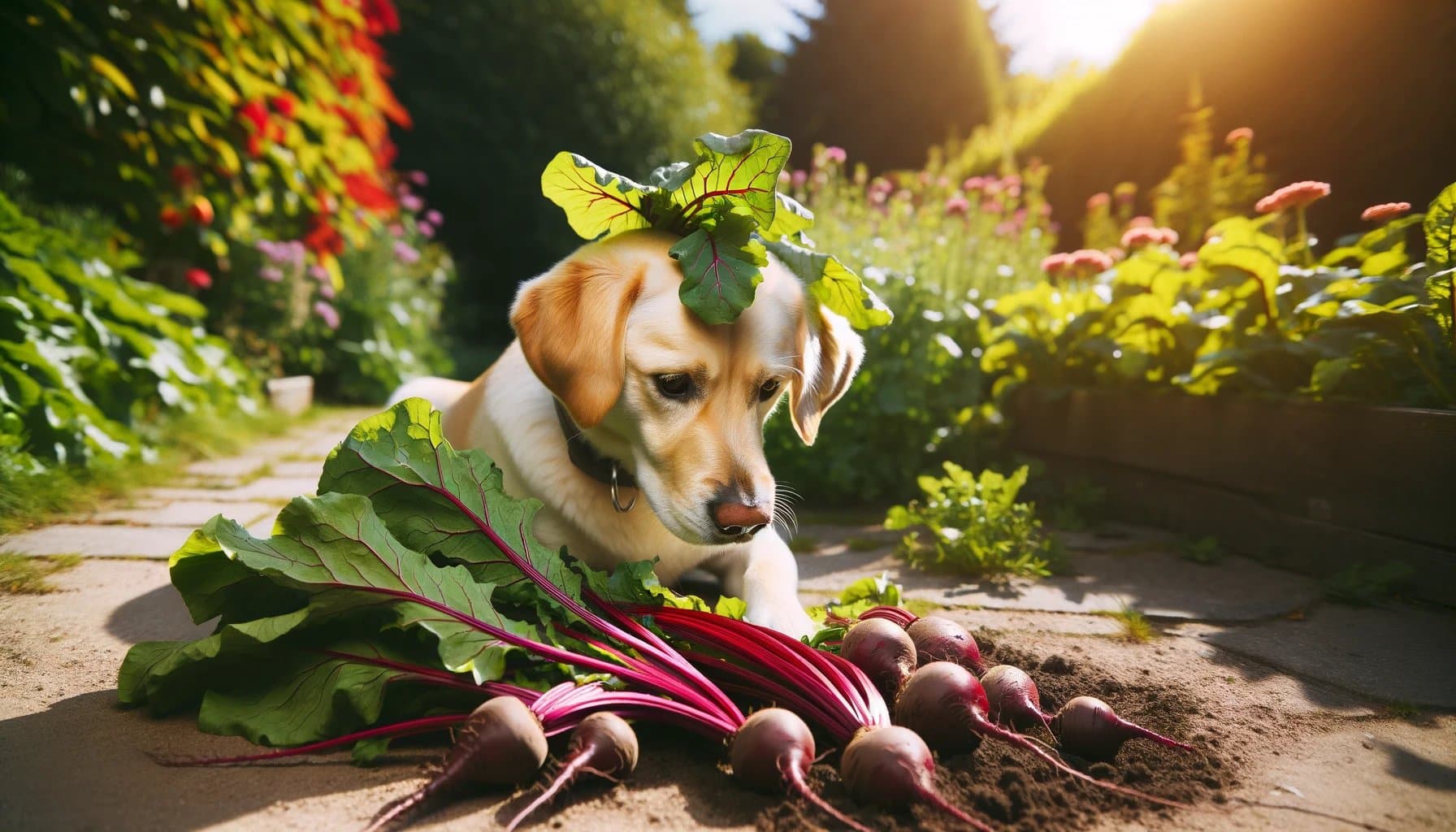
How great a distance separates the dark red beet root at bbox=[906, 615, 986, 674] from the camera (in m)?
1.82

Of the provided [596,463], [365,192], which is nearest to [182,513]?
[596,463]

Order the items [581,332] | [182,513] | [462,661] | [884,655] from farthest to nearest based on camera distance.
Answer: [182,513] < [581,332] < [884,655] < [462,661]

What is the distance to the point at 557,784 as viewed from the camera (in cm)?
131

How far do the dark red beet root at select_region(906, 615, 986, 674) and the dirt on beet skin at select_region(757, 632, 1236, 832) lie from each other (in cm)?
18

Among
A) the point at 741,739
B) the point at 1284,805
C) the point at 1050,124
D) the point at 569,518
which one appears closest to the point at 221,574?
the point at 569,518

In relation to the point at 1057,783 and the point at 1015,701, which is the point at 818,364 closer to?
the point at 1015,701

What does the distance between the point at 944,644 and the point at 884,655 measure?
159 millimetres

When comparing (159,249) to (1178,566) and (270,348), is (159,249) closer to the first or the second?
(270,348)

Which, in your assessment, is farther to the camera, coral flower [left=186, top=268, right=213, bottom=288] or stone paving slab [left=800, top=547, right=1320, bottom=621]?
coral flower [left=186, top=268, right=213, bottom=288]

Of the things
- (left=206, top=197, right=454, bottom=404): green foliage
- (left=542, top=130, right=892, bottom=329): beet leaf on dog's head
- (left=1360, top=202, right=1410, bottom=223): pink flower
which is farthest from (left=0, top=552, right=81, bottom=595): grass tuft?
(left=1360, top=202, right=1410, bottom=223): pink flower

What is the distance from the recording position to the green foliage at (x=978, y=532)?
9.98ft

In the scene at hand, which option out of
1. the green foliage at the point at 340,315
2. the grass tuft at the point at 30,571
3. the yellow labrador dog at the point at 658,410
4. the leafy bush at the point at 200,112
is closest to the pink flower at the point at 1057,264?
the yellow labrador dog at the point at 658,410

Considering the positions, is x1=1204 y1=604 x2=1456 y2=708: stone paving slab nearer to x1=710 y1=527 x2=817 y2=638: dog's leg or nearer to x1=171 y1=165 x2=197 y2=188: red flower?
x1=710 y1=527 x2=817 y2=638: dog's leg

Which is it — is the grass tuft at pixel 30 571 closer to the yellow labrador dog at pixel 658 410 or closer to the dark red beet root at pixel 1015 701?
the yellow labrador dog at pixel 658 410
